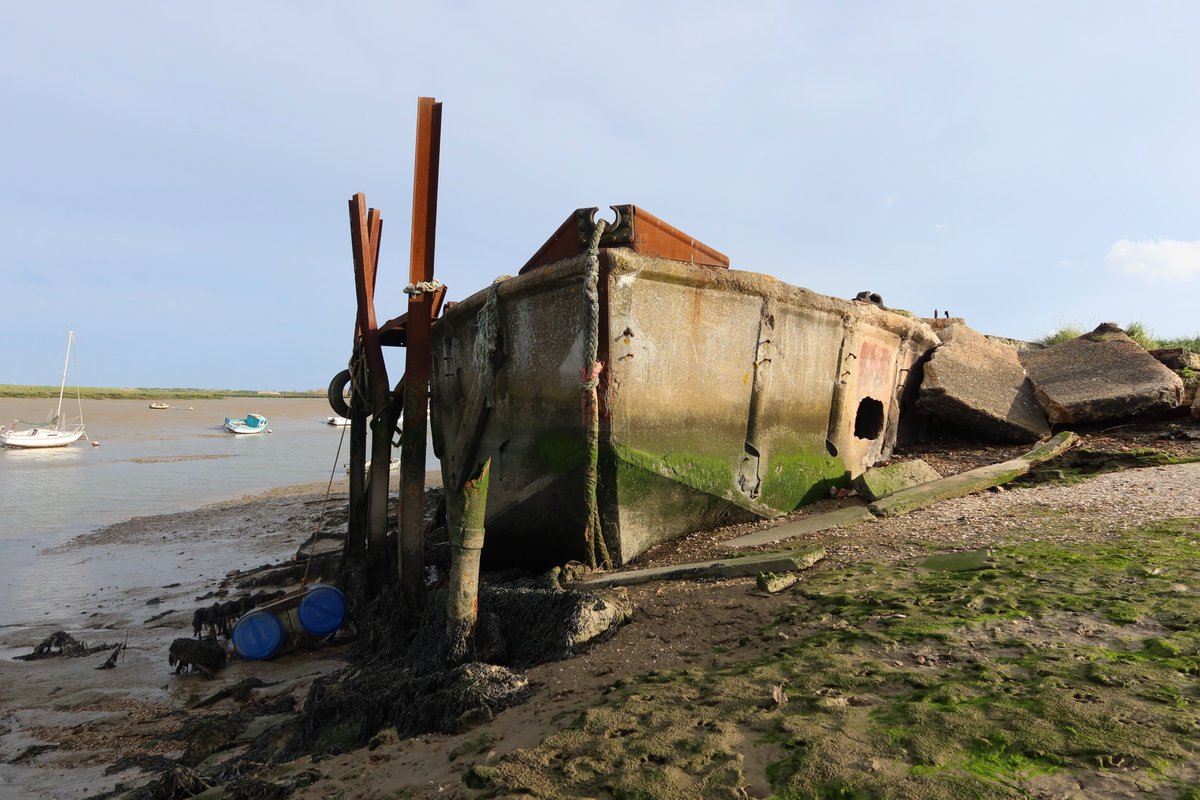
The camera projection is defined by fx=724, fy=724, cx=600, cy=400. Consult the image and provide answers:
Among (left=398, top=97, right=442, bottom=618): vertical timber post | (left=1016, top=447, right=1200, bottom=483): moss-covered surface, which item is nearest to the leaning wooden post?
(left=398, top=97, right=442, bottom=618): vertical timber post

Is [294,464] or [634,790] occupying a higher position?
[634,790]

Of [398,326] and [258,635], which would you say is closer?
[258,635]

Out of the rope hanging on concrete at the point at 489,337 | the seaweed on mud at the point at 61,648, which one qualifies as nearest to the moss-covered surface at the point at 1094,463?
the rope hanging on concrete at the point at 489,337

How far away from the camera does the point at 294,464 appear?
76.9ft

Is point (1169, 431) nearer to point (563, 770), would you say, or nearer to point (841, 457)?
point (841, 457)

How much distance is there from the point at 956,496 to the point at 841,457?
103 cm

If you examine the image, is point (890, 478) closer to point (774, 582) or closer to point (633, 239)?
point (774, 582)

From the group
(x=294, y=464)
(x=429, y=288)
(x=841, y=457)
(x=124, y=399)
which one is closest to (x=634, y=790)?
(x=429, y=288)

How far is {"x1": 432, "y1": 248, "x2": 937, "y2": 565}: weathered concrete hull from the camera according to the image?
4836mm

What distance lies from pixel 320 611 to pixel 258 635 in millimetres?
470

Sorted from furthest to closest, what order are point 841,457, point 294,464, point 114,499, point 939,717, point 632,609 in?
point 294,464 < point 114,499 < point 841,457 < point 632,609 < point 939,717

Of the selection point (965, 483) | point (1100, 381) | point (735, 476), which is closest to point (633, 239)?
point (735, 476)

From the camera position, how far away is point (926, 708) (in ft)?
7.45

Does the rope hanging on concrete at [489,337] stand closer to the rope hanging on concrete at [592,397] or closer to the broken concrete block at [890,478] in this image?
the rope hanging on concrete at [592,397]
